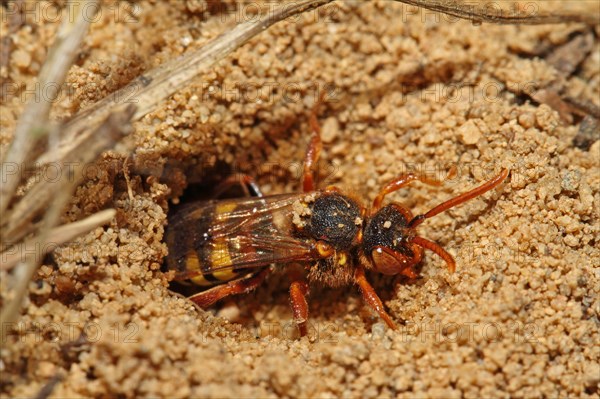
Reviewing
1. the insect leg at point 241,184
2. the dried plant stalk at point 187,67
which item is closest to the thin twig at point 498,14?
the dried plant stalk at point 187,67

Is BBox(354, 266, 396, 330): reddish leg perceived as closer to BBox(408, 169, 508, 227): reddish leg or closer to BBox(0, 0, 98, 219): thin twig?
BBox(408, 169, 508, 227): reddish leg

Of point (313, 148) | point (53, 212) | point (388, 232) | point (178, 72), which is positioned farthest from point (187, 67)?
point (388, 232)

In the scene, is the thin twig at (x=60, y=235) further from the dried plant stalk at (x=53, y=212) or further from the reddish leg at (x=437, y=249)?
the reddish leg at (x=437, y=249)

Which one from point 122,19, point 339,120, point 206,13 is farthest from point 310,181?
point 122,19

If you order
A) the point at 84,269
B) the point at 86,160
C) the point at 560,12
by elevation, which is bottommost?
the point at 84,269

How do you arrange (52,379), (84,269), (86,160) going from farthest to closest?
1. (84,269)
2. (52,379)
3. (86,160)

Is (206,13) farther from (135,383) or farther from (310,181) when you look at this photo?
(135,383)

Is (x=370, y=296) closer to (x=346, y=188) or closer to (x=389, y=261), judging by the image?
(x=389, y=261)
